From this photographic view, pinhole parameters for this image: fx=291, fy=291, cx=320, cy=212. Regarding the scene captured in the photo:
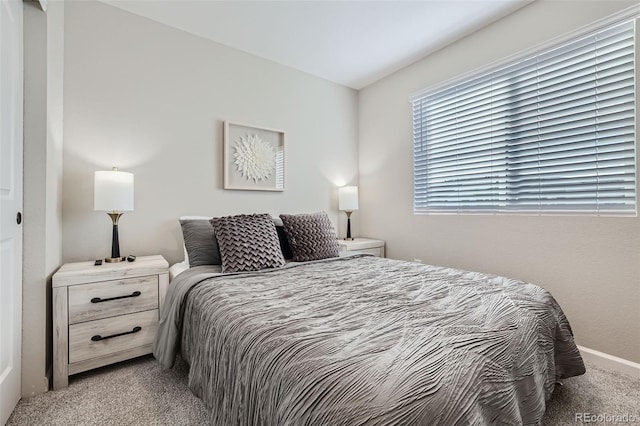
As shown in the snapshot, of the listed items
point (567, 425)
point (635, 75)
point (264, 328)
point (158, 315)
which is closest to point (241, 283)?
point (264, 328)

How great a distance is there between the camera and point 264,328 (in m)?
1.10

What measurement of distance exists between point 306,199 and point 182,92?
1.61 m

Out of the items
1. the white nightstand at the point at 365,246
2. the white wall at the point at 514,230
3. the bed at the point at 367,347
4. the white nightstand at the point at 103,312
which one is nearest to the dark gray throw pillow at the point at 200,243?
the white nightstand at the point at 103,312

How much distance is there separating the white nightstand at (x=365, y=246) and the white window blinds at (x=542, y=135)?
67 cm

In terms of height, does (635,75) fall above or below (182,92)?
below

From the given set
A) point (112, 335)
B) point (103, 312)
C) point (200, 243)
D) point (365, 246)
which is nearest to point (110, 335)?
point (112, 335)

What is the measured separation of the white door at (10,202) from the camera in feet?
4.60

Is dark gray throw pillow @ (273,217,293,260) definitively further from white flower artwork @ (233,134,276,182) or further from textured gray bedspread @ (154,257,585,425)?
white flower artwork @ (233,134,276,182)

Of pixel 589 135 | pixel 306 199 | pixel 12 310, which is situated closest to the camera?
pixel 12 310

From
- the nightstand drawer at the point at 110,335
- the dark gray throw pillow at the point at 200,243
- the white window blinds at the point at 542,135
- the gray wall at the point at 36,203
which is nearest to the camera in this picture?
→ the gray wall at the point at 36,203

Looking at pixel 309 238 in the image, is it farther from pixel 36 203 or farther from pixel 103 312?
pixel 36 203

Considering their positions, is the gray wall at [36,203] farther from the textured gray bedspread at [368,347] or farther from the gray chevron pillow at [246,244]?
the gray chevron pillow at [246,244]

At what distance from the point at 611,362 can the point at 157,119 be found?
3.77 metres

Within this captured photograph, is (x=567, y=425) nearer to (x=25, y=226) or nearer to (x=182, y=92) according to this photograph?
(x=25, y=226)
